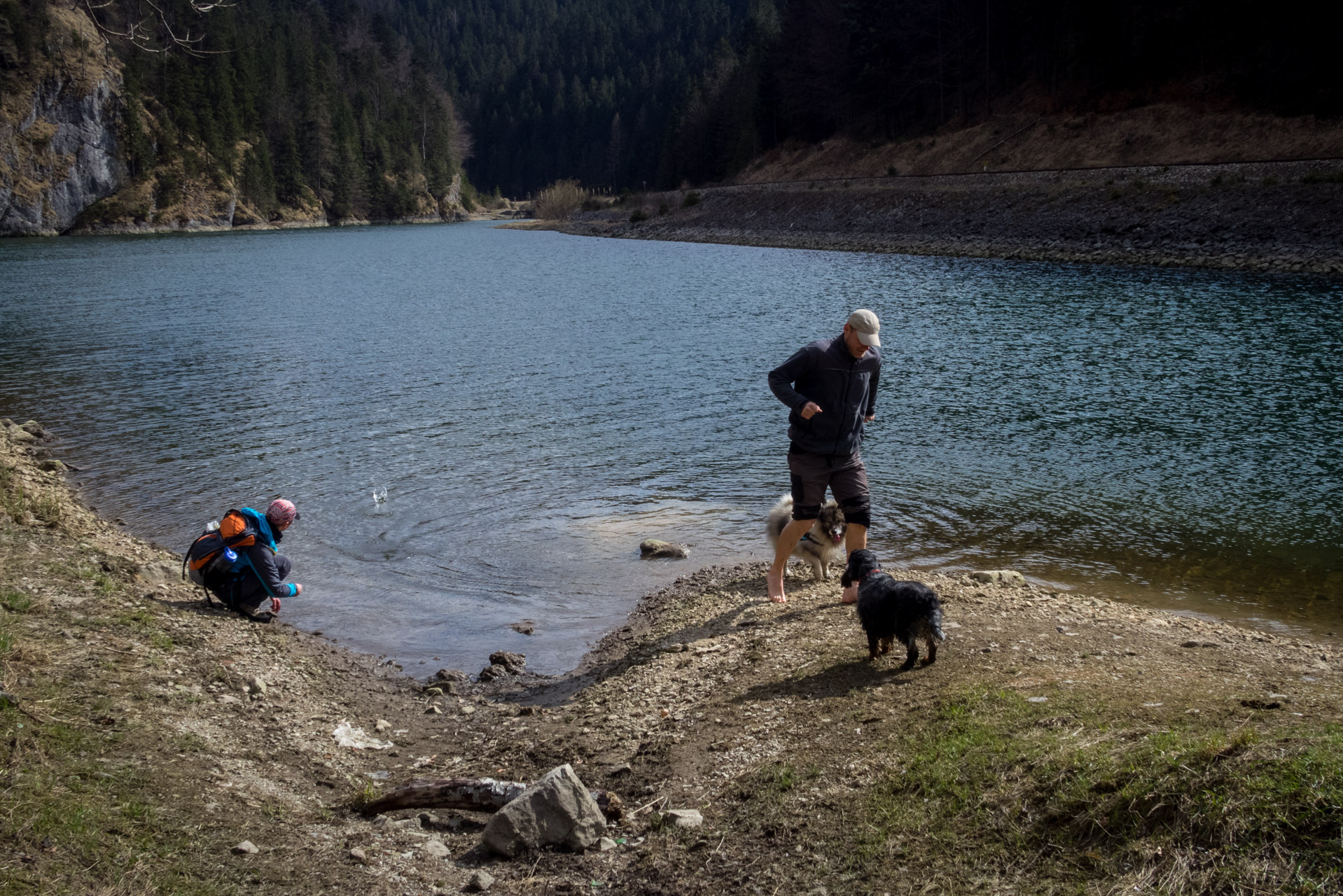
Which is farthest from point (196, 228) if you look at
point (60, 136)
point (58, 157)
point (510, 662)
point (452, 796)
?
point (452, 796)

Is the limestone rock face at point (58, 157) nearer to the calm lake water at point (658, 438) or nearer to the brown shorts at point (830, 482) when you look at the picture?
the calm lake water at point (658, 438)

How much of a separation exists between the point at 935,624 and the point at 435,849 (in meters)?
3.43

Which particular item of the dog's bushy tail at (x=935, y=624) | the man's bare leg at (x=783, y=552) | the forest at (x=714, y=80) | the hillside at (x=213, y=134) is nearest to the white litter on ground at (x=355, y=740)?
the man's bare leg at (x=783, y=552)

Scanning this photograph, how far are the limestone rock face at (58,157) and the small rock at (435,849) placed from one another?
112377 mm

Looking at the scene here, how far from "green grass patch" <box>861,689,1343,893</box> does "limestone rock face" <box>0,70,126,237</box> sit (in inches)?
4492

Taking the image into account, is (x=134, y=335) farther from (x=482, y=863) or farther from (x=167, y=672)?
(x=482, y=863)

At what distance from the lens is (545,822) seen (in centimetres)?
490

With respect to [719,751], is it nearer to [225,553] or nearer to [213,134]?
[225,553]

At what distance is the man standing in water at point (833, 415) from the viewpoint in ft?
24.3

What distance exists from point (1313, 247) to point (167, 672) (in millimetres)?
44308

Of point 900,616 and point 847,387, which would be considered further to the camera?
point 847,387

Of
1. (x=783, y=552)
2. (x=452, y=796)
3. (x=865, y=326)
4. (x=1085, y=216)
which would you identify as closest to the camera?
(x=452, y=796)

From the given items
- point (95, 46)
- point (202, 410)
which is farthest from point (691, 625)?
point (95, 46)

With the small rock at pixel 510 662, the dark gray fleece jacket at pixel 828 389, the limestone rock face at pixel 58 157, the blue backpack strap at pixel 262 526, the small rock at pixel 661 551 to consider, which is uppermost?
the limestone rock face at pixel 58 157
